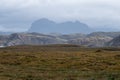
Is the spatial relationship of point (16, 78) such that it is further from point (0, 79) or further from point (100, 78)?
point (100, 78)

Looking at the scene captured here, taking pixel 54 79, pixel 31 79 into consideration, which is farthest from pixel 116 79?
pixel 31 79

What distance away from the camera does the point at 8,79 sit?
45.1m

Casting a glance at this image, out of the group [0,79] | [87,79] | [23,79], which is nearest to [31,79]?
[23,79]

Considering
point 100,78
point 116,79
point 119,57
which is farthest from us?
point 119,57

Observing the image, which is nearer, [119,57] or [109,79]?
[109,79]

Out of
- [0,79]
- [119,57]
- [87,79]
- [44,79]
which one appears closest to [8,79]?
[0,79]

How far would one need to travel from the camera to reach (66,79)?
44750mm

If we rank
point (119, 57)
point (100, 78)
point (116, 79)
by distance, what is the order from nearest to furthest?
point (116, 79) < point (100, 78) < point (119, 57)

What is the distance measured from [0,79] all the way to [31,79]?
13.5 feet

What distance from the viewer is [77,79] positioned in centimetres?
4503

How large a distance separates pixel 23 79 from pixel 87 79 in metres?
8.56

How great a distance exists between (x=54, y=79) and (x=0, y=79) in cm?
720

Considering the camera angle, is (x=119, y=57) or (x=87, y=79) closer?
(x=87, y=79)

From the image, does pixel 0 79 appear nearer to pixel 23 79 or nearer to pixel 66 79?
pixel 23 79
